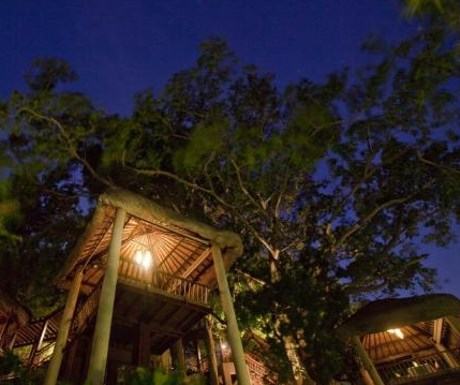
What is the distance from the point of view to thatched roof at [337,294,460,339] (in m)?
11.2

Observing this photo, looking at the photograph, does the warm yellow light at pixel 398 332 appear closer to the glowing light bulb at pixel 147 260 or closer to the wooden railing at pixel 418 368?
the wooden railing at pixel 418 368

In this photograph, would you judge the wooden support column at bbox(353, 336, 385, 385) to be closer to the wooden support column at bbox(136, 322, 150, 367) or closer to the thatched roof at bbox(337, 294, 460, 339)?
the thatched roof at bbox(337, 294, 460, 339)

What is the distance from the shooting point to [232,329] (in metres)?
8.11

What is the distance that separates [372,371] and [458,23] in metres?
10.3

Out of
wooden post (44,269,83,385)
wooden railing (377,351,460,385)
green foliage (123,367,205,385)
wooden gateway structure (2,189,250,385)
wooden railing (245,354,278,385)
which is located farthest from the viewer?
wooden railing (245,354,278,385)

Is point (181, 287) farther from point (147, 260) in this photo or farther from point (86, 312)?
point (86, 312)

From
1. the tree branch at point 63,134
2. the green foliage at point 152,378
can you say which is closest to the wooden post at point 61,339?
the green foliage at point 152,378

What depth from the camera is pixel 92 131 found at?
48.9 ft

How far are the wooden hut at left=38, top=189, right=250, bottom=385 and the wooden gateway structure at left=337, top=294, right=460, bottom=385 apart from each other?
16.0 ft

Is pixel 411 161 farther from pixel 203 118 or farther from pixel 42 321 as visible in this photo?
pixel 42 321

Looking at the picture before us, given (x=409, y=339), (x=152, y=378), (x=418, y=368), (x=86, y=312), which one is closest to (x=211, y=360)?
(x=86, y=312)

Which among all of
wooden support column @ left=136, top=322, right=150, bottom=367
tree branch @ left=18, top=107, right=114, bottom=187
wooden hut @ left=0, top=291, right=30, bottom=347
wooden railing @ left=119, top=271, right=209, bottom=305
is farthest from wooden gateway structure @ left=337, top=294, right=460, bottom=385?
wooden hut @ left=0, top=291, right=30, bottom=347

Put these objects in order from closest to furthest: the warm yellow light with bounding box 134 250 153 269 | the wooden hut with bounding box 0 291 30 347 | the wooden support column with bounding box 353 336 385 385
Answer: the wooden support column with bounding box 353 336 385 385
the wooden hut with bounding box 0 291 30 347
the warm yellow light with bounding box 134 250 153 269

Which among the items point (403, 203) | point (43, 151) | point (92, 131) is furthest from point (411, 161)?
point (43, 151)
